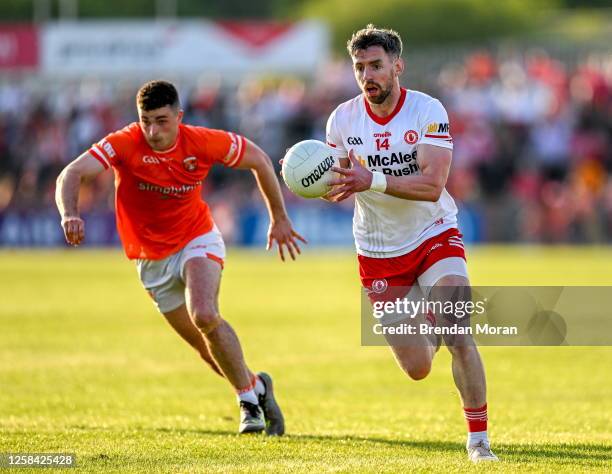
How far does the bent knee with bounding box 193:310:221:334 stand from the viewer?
8.97 meters

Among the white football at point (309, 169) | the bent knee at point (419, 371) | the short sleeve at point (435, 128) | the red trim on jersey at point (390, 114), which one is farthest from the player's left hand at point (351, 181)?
the bent knee at point (419, 371)

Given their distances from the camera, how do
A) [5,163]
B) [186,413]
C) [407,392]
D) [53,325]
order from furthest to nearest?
[5,163], [53,325], [407,392], [186,413]

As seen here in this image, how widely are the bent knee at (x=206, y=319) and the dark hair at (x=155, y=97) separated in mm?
1536

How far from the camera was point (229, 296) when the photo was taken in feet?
68.6

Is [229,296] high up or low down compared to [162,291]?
down

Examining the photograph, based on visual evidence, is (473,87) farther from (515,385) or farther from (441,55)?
(515,385)

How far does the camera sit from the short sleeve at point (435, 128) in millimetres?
8109

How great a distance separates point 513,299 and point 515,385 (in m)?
1.87

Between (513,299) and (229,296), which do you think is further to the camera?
(229,296)

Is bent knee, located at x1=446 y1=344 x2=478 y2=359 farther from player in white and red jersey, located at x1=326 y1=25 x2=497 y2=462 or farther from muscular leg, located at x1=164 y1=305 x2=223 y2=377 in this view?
muscular leg, located at x1=164 y1=305 x2=223 y2=377

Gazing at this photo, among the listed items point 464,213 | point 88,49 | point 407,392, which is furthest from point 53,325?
point 88,49

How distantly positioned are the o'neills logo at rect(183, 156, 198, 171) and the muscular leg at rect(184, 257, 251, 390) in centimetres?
69

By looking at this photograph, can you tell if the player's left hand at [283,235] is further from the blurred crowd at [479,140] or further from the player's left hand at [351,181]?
the blurred crowd at [479,140]

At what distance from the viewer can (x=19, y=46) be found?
37.8 meters
